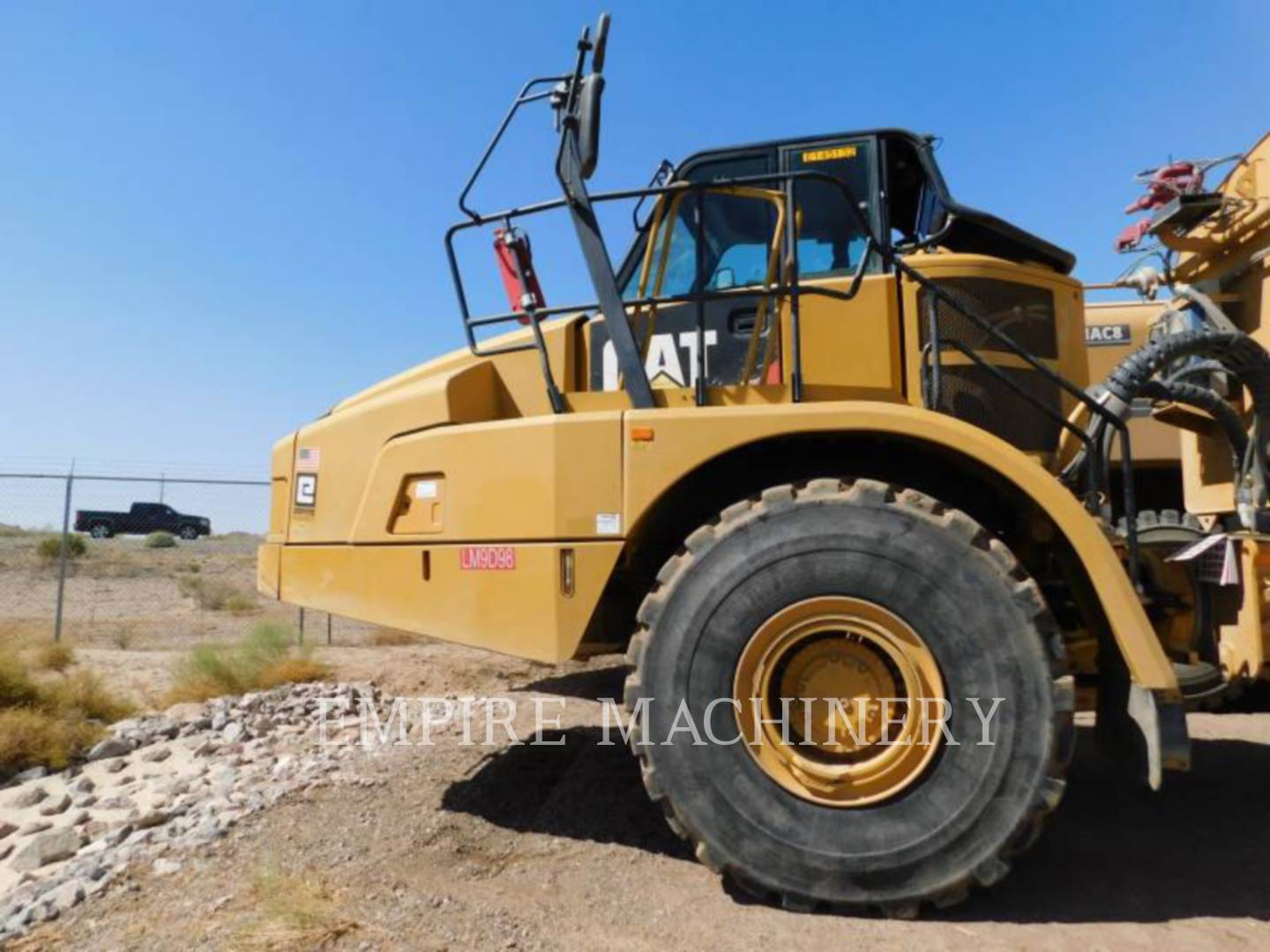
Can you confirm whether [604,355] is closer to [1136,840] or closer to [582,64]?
[582,64]

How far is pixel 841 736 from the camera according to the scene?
10.3 ft

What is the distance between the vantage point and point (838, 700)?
3139mm

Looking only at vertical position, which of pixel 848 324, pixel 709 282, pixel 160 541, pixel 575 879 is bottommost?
pixel 575 879

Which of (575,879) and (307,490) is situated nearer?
(575,879)

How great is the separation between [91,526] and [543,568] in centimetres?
4075

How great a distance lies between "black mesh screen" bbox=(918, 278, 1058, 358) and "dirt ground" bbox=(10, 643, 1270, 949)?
2277 mm

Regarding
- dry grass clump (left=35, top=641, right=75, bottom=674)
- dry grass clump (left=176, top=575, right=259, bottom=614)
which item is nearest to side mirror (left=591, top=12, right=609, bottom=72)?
dry grass clump (left=35, top=641, right=75, bottom=674)

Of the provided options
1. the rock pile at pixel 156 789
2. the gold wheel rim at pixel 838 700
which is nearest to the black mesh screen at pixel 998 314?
the gold wheel rim at pixel 838 700

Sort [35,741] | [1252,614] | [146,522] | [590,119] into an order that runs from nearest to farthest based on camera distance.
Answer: [1252,614] < [590,119] < [35,741] < [146,522]

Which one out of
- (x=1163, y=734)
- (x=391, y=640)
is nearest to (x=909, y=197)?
(x=1163, y=734)

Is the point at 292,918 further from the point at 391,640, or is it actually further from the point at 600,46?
the point at 391,640

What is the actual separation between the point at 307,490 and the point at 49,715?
352 cm

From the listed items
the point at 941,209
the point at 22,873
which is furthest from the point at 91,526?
the point at 941,209

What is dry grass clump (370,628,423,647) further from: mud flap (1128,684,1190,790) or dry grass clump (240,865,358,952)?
mud flap (1128,684,1190,790)
